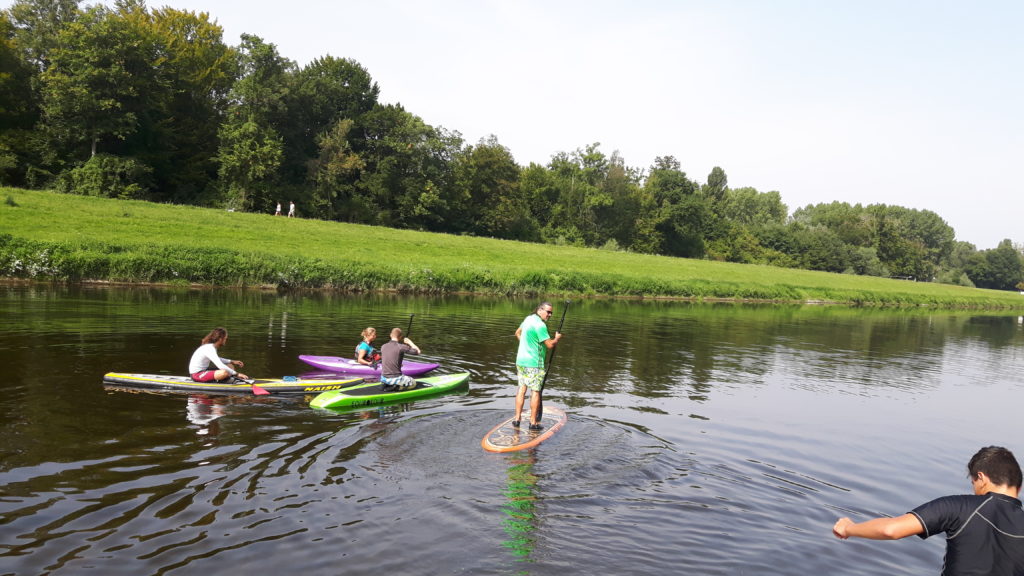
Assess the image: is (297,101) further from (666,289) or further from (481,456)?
(481,456)

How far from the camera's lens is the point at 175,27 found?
7644cm

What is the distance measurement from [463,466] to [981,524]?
686 cm

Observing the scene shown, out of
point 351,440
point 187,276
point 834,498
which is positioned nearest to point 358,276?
point 187,276

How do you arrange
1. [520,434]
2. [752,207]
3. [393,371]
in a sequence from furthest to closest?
[752,207] → [393,371] → [520,434]

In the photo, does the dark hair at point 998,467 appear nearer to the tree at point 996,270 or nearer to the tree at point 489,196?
the tree at point 489,196

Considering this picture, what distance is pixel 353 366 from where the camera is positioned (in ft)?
56.1

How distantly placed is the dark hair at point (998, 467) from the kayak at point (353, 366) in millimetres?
13364

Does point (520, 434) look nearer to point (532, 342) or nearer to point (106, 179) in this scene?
point (532, 342)

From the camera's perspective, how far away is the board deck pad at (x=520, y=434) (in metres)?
11.1

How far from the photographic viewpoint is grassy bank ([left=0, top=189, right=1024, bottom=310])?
34.2 metres

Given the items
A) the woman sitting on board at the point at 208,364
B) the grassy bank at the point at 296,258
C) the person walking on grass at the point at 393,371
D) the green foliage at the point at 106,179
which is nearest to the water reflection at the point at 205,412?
the woman sitting on board at the point at 208,364

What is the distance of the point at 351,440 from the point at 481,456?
2.32m

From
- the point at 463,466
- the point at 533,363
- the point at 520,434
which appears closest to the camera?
the point at 463,466

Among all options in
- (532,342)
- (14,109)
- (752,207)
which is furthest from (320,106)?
(752,207)
